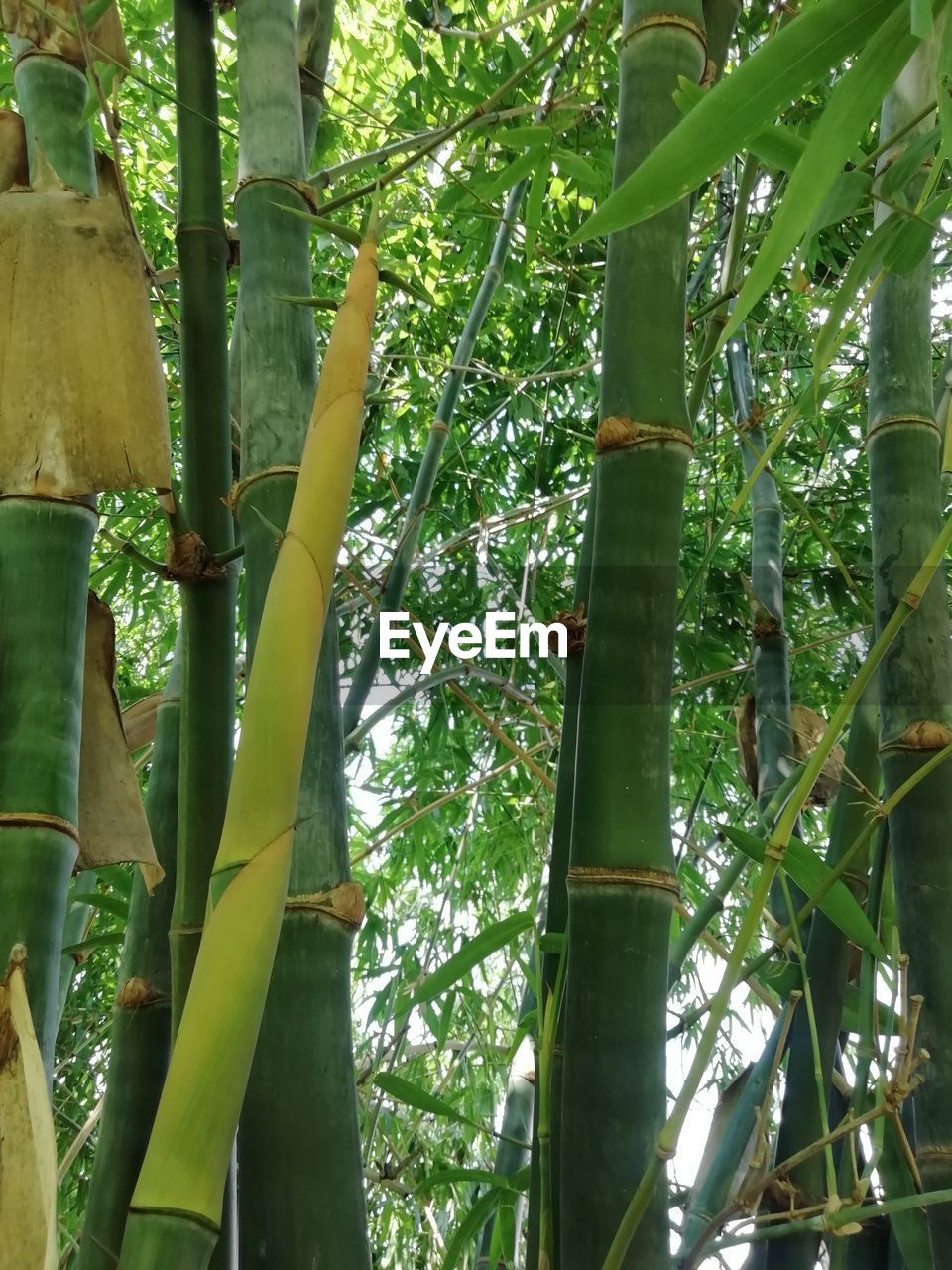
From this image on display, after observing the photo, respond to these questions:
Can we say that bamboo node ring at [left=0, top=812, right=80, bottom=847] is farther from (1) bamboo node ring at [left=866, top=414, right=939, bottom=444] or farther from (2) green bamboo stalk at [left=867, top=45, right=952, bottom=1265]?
(1) bamboo node ring at [left=866, top=414, right=939, bottom=444]

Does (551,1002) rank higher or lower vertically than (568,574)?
lower

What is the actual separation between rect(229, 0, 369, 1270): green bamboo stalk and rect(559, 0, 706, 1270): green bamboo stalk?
0.09m

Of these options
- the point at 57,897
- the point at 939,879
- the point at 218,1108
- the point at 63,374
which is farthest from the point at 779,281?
the point at 218,1108

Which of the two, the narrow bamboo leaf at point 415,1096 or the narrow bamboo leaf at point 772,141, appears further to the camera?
the narrow bamboo leaf at point 415,1096

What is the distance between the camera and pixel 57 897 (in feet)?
1.36

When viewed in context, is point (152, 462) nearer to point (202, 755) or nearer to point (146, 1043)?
point (202, 755)

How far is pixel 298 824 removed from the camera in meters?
0.46

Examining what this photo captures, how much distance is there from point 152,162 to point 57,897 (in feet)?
6.16

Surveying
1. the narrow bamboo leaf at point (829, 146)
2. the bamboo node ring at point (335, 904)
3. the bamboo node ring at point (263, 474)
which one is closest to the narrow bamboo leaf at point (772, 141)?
the narrow bamboo leaf at point (829, 146)

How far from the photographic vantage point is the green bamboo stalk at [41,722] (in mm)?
403

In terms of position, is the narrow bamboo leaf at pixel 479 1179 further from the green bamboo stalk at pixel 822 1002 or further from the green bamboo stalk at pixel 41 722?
the green bamboo stalk at pixel 41 722

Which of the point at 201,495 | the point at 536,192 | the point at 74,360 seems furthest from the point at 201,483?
the point at 536,192

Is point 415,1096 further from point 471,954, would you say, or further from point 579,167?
point 579,167

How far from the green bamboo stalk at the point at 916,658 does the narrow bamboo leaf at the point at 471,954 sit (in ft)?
A: 0.70
